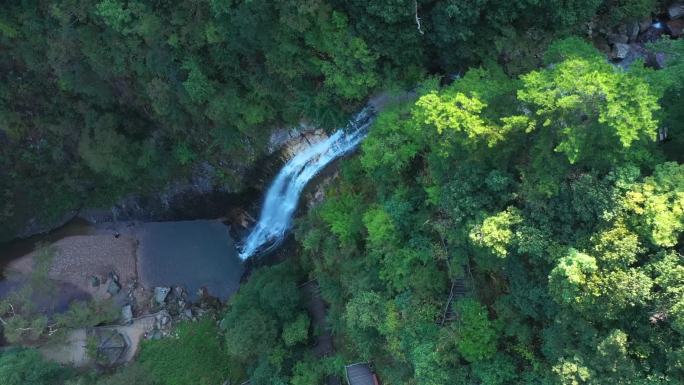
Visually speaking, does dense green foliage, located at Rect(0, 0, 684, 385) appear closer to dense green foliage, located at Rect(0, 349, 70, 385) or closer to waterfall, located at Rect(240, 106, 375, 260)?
dense green foliage, located at Rect(0, 349, 70, 385)

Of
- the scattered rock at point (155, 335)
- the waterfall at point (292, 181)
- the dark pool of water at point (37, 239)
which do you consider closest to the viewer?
the waterfall at point (292, 181)

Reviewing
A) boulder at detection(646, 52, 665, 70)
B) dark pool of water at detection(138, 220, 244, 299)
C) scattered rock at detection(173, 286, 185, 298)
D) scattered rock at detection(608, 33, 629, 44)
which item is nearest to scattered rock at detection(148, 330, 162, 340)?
scattered rock at detection(173, 286, 185, 298)

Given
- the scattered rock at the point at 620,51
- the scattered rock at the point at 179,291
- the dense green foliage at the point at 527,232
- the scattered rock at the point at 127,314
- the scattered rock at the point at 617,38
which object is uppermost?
the scattered rock at the point at 179,291

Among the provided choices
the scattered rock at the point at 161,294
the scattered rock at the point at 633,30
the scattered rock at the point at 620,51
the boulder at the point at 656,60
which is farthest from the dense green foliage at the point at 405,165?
the scattered rock at the point at 161,294

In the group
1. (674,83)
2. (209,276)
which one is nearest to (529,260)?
(674,83)

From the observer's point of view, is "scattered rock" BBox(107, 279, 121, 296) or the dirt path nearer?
the dirt path

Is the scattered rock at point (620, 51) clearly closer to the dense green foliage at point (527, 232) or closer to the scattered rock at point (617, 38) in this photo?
the scattered rock at point (617, 38)
